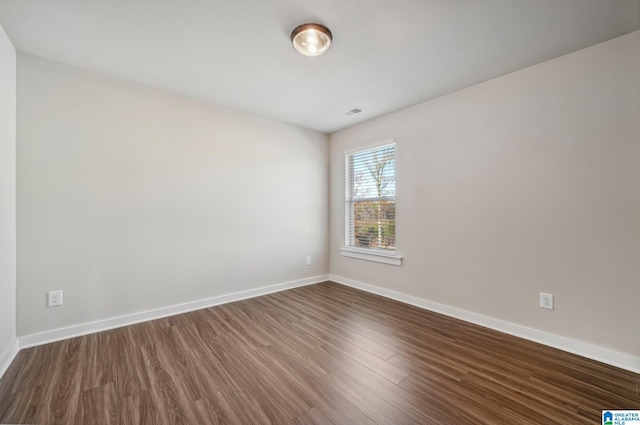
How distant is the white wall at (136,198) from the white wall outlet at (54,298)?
4 cm

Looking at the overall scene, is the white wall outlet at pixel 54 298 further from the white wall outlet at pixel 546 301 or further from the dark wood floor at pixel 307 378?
the white wall outlet at pixel 546 301

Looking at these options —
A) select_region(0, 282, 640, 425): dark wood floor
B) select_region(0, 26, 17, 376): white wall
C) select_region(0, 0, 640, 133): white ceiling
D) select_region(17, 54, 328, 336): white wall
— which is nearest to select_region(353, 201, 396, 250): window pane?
select_region(17, 54, 328, 336): white wall

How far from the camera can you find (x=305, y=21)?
187 cm

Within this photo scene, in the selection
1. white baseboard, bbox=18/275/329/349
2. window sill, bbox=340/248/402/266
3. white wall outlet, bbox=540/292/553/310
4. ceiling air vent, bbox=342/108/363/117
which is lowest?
white baseboard, bbox=18/275/329/349

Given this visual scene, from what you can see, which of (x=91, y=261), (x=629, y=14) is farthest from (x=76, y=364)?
(x=629, y=14)

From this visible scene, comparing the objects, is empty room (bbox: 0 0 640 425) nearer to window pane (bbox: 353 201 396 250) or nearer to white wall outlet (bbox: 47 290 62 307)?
white wall outlet (bbox: 47 290 62 307)

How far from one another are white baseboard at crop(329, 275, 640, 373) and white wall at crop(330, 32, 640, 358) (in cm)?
5

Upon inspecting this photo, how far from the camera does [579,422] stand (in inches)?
56.0

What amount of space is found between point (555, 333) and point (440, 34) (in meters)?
2.61

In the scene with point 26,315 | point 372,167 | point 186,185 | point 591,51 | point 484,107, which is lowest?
point 26,315

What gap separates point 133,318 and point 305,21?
3.12 meters

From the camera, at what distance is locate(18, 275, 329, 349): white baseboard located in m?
2.26

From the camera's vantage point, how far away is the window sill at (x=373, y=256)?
11.3 feet

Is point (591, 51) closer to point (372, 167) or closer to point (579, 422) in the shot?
point (372, 167)
